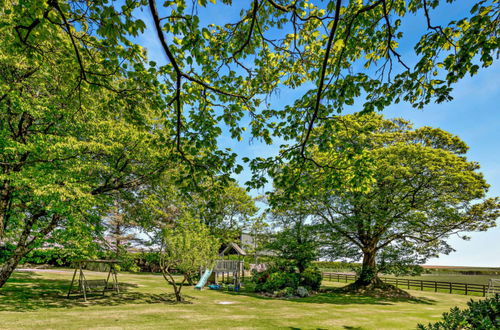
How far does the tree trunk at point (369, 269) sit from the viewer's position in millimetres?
20984

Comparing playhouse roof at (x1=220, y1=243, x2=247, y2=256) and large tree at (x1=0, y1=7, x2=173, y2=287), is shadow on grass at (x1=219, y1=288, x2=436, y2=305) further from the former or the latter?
playhouse roof at (x1=220, y1=243, x2=247, y2=256)

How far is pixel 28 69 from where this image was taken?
11242mm

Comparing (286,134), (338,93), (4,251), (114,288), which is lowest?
(114,288)

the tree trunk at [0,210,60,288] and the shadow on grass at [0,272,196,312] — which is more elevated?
the tree trunk at [0,210,60,288]

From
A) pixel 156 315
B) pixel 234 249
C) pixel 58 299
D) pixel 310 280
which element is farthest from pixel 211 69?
pixel 234 249

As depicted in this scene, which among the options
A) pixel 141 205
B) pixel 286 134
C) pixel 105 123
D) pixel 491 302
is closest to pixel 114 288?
pixel 141 205

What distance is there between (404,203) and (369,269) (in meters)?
6.60

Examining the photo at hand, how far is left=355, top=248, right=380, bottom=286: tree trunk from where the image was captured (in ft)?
68.8

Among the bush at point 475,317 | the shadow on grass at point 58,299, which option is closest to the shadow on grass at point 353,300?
the shadow on grass at point 58,299

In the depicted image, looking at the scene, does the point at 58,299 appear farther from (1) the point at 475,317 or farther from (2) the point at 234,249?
(2) the point at 234,249

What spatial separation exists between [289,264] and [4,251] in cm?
1825

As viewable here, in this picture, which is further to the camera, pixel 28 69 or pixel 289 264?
pixel 289 264

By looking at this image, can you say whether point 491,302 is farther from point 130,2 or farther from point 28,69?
point 28,69

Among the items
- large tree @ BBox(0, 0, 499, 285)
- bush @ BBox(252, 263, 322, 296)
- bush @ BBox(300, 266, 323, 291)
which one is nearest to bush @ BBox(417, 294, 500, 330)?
large tree @ BBox(0, 0, 499, 285)
